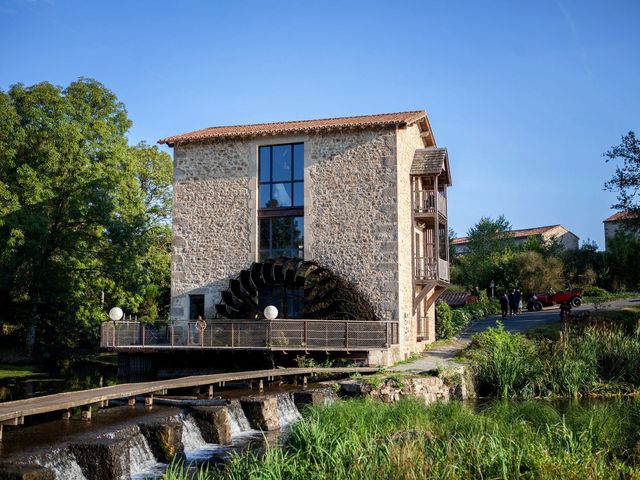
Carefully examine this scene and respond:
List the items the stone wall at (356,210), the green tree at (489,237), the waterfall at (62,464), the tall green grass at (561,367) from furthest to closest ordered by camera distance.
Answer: the green tree at (489,237), the stone wall at (356,210), the tall green grass at (561,367), the waterfall at (62,464)

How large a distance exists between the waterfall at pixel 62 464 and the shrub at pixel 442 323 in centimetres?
2058

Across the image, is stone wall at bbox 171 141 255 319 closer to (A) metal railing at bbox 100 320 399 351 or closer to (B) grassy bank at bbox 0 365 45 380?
(A) metal railing at bbox 100 320 399 351

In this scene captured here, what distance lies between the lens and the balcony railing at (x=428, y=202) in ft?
76.6

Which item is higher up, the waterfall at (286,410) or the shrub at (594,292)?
the shrub at (594,292)

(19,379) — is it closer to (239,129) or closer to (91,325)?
(91,325)

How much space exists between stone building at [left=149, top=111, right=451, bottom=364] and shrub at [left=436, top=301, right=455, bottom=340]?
3518 millimetres

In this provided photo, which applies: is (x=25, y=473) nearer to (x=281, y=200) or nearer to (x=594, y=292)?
(x=281, y=200)

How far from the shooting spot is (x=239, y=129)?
24219 millimetres

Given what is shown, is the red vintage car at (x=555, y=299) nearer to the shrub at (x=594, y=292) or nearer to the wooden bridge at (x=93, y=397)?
the shrub at (x=594, y=292)

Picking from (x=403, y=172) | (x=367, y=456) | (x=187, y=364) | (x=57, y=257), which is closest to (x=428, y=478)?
(x=367, y=456)

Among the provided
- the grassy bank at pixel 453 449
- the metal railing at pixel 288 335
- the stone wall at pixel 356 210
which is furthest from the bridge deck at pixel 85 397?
the stone wall at pixel 356 210

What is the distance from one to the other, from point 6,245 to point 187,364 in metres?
8.98

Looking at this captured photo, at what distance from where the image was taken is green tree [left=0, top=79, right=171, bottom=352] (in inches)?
1037

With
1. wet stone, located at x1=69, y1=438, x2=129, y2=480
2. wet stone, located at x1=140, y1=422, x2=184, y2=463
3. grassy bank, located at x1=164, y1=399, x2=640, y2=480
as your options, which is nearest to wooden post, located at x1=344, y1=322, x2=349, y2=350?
grassy bank, located at x1=164, y1=399, x2=640, y2=480
